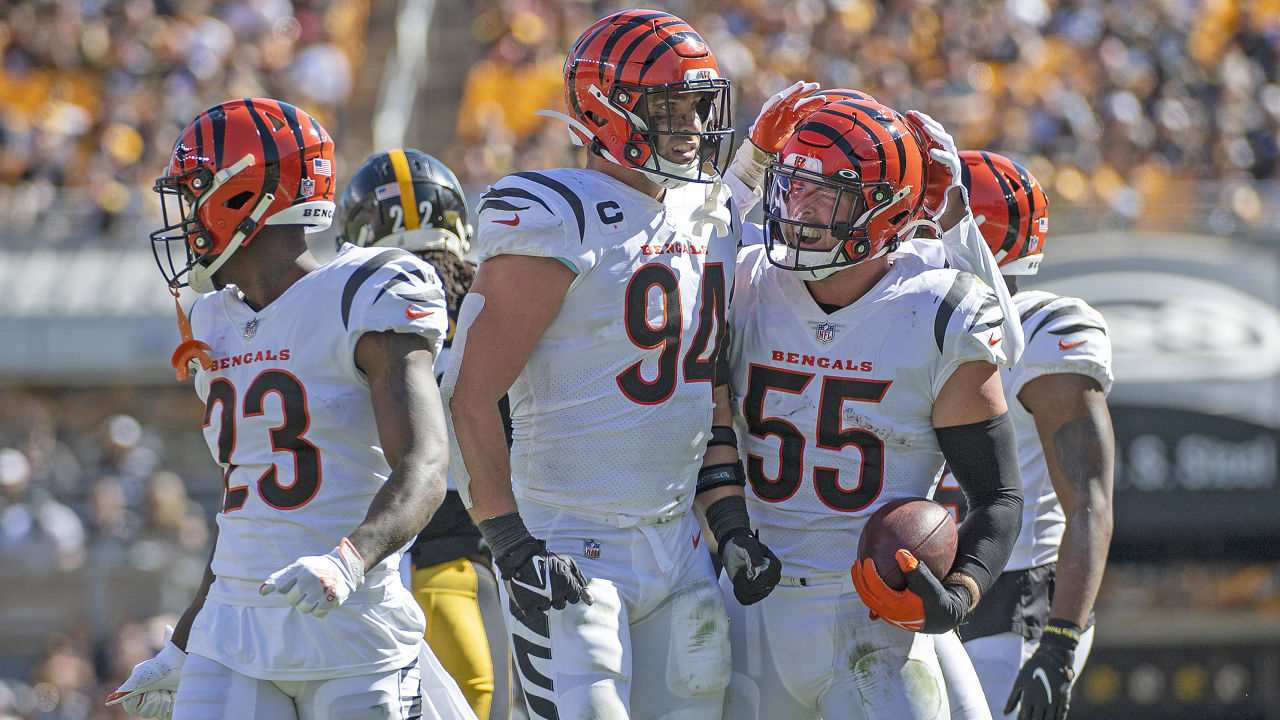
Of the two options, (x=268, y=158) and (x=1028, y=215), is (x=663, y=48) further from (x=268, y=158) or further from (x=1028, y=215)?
(x=1028, y=215)

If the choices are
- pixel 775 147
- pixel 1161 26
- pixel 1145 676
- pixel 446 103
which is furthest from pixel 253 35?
pixel 775 147

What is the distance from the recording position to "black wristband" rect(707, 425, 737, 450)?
3.76 metres

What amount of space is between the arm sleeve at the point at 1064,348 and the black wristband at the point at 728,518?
1.03 meters

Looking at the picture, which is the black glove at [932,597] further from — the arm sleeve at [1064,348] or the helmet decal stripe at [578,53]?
the helmet decal stripe at [578,53]

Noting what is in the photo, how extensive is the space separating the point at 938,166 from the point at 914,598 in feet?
3.93

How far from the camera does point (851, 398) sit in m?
3.65

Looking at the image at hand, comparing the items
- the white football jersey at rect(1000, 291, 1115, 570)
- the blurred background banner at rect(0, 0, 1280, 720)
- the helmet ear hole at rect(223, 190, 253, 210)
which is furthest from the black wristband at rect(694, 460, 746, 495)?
the blurred background banner at rect(0, 0, 1280, 720)

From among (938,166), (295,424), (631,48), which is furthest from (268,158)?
(938,166)

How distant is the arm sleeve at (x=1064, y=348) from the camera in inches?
166

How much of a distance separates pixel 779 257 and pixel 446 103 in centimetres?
1074

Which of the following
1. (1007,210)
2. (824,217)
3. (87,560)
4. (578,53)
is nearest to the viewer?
(824,217)

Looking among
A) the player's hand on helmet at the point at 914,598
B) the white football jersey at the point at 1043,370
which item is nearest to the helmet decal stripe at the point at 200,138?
the player's hand on helmet at the point at 914,598

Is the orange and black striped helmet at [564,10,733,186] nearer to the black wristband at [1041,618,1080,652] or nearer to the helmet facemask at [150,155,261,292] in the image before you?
the helmet facemask at [150,155,261,292]

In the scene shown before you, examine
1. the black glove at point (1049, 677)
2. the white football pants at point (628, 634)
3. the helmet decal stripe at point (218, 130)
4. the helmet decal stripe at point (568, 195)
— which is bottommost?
the black glove at point (1049, 677)
